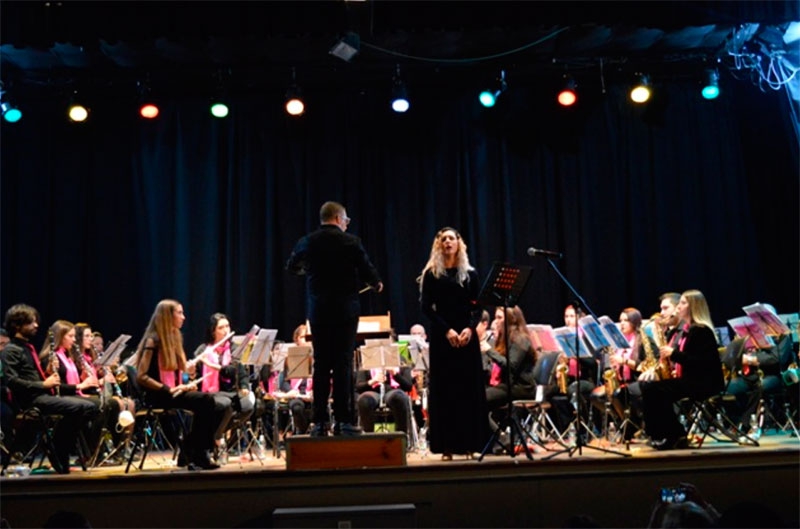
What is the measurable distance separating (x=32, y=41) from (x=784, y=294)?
10.3 metres

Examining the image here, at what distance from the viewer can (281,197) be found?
42.1ft

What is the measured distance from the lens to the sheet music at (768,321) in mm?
8227

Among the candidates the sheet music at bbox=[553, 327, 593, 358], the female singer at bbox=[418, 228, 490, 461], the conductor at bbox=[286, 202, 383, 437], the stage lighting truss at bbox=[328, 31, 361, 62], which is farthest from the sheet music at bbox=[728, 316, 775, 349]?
the stage lighting truss at bbox=[328, 31, 361, 62]

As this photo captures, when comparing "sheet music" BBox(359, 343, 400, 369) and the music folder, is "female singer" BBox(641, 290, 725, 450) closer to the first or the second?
→ the music folder

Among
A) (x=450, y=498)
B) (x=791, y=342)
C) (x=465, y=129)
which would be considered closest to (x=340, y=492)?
(x=450, y=498)

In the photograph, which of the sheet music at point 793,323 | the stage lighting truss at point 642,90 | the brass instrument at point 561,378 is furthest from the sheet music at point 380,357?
the stage lighting truss at point 642,90

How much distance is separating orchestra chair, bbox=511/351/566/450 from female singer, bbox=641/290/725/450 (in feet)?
2.97

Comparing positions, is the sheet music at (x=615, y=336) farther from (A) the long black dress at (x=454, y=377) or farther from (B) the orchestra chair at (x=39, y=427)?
(B) the orchestra chair at (x=39, y=427)

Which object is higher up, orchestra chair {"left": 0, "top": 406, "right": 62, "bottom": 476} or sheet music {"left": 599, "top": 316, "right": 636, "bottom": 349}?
sheet music {"left": 599, "top": 316, "right": 636, "bottom": 349}

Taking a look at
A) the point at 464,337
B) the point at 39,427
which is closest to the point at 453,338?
the point at 464,337

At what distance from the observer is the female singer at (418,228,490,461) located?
695cm

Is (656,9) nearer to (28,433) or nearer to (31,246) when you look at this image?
(28,433)

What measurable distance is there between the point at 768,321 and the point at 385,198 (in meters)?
6.18

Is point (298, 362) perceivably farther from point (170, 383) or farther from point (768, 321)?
point (768, 321)
